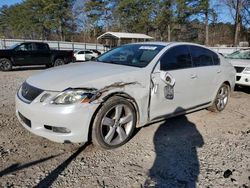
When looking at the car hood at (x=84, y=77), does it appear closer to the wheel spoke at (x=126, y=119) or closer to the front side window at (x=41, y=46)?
the wheel spoke at (x=126, y=119)

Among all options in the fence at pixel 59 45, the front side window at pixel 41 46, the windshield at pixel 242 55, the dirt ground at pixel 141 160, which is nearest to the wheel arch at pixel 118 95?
the dirt ground at pixel 141 160

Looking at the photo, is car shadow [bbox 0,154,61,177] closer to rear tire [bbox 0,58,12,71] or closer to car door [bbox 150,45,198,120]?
car door [bbox 150,45,198,120]

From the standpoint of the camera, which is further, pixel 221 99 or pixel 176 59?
pixel 221 99

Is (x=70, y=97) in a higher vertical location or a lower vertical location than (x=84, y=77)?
lower

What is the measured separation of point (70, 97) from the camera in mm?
3436

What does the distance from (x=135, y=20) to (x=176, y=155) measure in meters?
41.4

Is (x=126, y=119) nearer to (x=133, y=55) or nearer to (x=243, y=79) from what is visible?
(x=133, y=55)

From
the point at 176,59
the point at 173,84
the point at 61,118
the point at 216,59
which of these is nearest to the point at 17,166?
the point at 61,118

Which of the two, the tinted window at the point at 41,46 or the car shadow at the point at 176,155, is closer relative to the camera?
the car shadow at the point at 176,155

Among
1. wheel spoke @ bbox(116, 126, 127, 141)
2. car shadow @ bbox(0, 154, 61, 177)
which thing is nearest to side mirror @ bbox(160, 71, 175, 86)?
wheel spoke @ bbox(116, 126, 127, 141)

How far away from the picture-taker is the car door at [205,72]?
5.02m

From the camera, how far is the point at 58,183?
298 centimetres

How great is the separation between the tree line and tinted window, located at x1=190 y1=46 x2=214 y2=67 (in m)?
32.9

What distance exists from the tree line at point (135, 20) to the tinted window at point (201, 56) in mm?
32866
